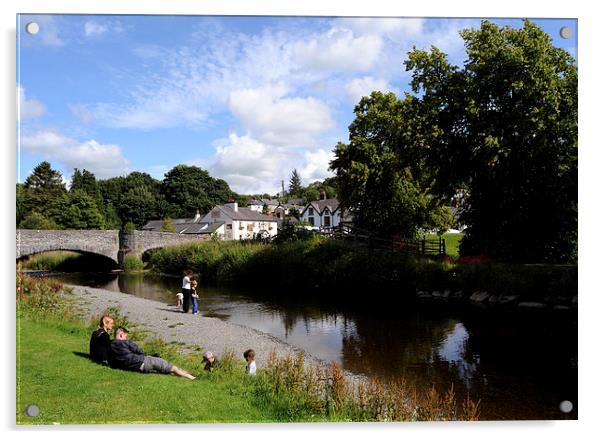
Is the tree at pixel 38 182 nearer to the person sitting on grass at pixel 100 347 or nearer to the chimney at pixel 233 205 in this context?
the person sitting on grass at pixel 100 347

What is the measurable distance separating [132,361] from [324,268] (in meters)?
13.9

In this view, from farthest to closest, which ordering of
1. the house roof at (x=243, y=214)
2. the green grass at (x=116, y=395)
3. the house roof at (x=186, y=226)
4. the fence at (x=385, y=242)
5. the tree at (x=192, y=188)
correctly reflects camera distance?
the house roof at (x=186, y=226)
the fence at (x=385, y=242)
the house roof at (x=243, y=214)
the tree at (x=192, y=188)
the green grass at (x=116, y=395)

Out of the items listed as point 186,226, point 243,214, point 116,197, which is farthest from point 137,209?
point 243,214

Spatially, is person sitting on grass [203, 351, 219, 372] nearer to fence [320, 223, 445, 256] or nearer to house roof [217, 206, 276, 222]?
house roof [217, 206, 276, 222]

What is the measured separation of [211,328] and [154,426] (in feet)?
19.4

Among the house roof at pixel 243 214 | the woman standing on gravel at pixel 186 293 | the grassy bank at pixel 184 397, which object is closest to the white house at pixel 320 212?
the house roof at pixel 243 214

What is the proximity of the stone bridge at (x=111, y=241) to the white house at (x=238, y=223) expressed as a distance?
1.29 meters

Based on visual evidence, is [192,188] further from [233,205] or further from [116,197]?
[116,197]

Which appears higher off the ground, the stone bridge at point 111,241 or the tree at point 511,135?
the tree at point 511,135

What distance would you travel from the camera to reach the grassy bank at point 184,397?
5.66 metres

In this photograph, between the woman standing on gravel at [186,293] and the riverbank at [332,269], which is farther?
the riverbank at [332,269]

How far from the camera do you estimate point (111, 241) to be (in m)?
25.5
